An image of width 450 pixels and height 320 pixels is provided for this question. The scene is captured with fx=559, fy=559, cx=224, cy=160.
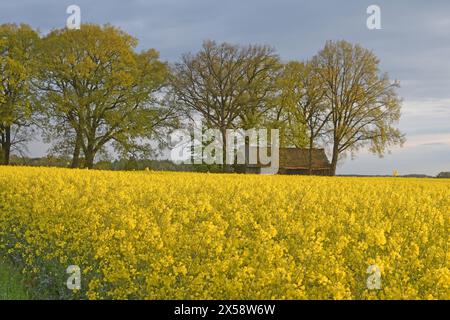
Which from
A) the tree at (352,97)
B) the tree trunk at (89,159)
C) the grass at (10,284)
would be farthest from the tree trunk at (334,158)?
the grass at (10,284)

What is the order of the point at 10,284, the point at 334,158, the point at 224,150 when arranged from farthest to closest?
the point at 224,150 < the point at 334,158 < the point at 10,284

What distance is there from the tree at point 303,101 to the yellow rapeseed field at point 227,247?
33.8 meters

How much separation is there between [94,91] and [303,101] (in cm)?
1803

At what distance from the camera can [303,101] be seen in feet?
161

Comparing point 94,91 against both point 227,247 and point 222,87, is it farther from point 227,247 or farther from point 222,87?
point 227,247

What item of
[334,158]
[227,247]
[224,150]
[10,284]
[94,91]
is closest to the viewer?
[227,247]

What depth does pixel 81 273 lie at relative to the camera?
28.7ft

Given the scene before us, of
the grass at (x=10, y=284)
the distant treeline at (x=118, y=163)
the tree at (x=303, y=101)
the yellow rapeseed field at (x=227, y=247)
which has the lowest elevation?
the grass at (x=10, y=284)

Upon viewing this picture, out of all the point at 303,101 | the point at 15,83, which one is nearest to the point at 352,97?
the point at 303,101

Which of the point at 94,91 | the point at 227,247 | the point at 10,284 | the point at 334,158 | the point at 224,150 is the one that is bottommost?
the point at 10,284

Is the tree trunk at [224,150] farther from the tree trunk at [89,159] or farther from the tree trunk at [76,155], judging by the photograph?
the tree trunk at [76,155]

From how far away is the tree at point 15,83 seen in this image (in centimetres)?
4331
